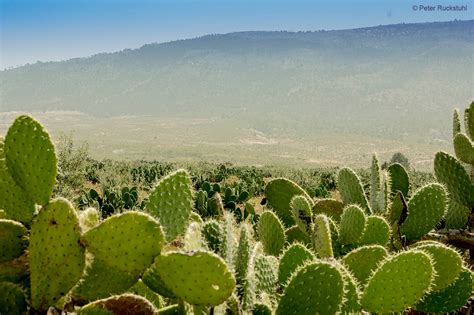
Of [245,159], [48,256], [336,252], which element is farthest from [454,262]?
[245,159]

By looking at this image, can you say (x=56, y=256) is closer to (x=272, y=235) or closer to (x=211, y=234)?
(x=211, y=234)

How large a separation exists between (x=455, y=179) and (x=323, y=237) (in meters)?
1.28

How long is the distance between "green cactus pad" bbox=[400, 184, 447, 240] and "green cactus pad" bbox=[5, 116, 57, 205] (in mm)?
1594

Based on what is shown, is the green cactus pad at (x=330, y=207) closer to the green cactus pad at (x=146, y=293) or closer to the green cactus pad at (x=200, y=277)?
the green cactus pad at (x=146, y=293)

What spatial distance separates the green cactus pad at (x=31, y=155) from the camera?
5.26 feet

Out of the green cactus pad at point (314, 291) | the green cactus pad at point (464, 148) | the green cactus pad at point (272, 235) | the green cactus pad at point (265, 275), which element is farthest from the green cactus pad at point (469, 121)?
the green cactus pad at point (314, 291)

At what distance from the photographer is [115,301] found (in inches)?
57.6

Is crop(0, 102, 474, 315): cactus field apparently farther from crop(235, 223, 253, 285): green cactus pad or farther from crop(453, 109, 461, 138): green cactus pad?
crop(453, 109, 461, 138): green cactus pad

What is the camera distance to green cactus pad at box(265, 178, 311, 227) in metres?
2.83

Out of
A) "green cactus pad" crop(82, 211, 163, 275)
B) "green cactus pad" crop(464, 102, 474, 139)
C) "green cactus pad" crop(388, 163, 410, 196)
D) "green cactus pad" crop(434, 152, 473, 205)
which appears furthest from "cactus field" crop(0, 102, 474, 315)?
"green cactus pad" crop(464, 102, 474, 139)

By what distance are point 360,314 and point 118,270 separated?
29.0 inches

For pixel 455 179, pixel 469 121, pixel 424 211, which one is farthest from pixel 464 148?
pixel 424 211

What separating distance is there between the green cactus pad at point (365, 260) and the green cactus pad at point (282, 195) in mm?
793

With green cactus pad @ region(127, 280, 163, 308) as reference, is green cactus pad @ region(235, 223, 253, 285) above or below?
above
